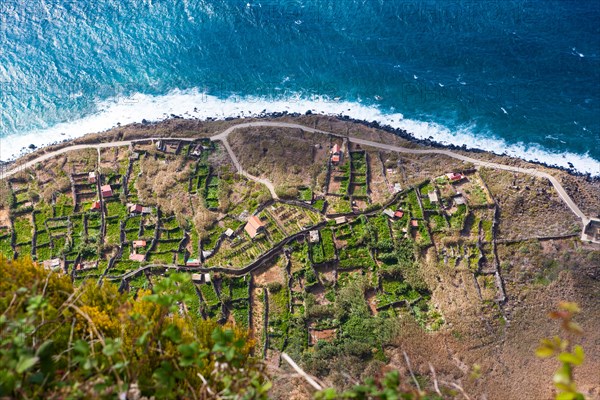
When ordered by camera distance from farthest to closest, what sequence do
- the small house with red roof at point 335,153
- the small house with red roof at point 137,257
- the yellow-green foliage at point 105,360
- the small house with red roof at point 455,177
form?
1. the small house with red roof at point 335,153
2. the small house with red roof at point 455,177
3. the small house with red roof at point 137,257
4. the yellow-green foliage at point 105,360

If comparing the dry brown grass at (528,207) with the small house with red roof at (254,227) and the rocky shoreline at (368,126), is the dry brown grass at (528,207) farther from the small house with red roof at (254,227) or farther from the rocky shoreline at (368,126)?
the small house with red roof at (254,227)

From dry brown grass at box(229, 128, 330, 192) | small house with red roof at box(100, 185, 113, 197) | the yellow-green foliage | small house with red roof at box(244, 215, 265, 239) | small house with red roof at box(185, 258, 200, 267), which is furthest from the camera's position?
dry brown grass at box(229, 128, 330, 192)

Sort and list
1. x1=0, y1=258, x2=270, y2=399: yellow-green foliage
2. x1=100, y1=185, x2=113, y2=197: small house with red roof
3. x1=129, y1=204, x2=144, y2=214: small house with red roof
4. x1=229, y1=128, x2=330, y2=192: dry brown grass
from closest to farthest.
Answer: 1. x1=0, y1=258, x2=270, y2=399: yellow-green foliage
2. x1=129, y1=204, x2=144, y2=214: small house with red roof
3. x1=100, y1=185, x2=113, y2=197: small house with red roof
4. x1=229, y1=128, x2=330, y2=192: dry brown grass

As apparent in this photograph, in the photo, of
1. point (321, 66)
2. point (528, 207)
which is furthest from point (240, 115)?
point (528, 207)

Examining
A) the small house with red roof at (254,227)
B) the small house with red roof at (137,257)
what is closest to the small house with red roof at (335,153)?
the small house with red roof at (254,227)

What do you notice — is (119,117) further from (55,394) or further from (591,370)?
(591,370)

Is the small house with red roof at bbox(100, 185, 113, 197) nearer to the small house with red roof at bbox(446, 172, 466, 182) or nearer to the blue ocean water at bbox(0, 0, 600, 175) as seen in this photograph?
the blue ocean water at bbox(0, 0, 600, 175)

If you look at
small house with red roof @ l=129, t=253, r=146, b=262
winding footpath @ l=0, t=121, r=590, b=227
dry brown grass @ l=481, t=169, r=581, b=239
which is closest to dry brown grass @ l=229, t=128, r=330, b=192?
winding footpath @ l=0, t=121, r=590, b=227
